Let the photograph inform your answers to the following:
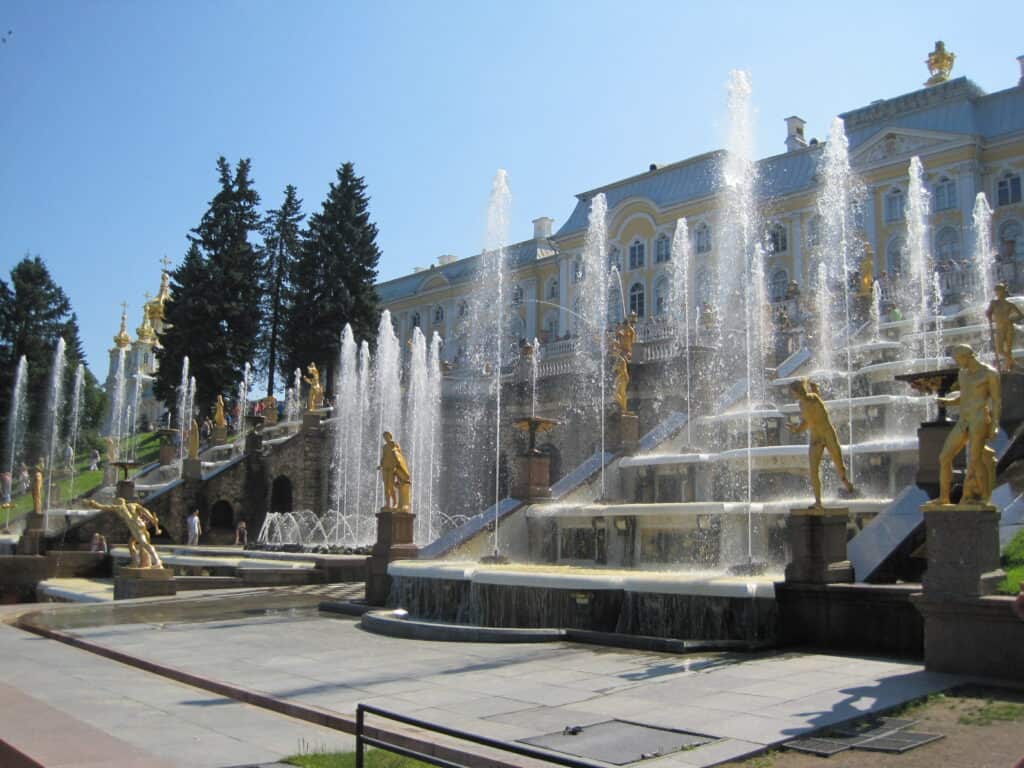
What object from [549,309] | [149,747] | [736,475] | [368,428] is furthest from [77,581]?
[549,309]

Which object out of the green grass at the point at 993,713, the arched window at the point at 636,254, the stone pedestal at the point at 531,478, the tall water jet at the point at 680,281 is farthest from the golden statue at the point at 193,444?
the green grass at the point at 993,713

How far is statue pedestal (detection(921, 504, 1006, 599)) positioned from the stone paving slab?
0.71 m

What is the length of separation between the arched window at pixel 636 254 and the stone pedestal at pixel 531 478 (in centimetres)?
3710

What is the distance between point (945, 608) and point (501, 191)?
1938 centimetres

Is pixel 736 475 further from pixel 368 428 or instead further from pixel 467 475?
pixel 368 428

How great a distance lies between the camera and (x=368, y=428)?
34406 mm

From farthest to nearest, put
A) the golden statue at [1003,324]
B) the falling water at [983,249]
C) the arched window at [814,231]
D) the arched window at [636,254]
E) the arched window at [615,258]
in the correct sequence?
the arched window at [615,258] → the arched window at [636,254] → the arched window at [814,231] → the falling water at [983,249] → the golden statue at [1003,324]

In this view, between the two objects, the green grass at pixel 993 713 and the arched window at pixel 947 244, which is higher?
the arched window at pixel 947 244

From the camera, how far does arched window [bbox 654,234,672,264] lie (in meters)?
54.0

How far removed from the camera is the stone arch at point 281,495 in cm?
3603

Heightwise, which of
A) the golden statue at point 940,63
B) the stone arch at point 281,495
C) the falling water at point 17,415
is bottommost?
the stone arch at point 281,495

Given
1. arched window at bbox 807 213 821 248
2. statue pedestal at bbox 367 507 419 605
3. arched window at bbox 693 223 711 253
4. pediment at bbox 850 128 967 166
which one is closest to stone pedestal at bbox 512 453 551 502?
statue pedestal at bbox 367 507 419 605

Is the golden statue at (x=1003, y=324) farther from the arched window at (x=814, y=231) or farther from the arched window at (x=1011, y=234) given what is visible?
the arched window at (x=814, y=231)

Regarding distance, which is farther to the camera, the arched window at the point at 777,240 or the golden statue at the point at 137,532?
the arched window at the point at 777,240
